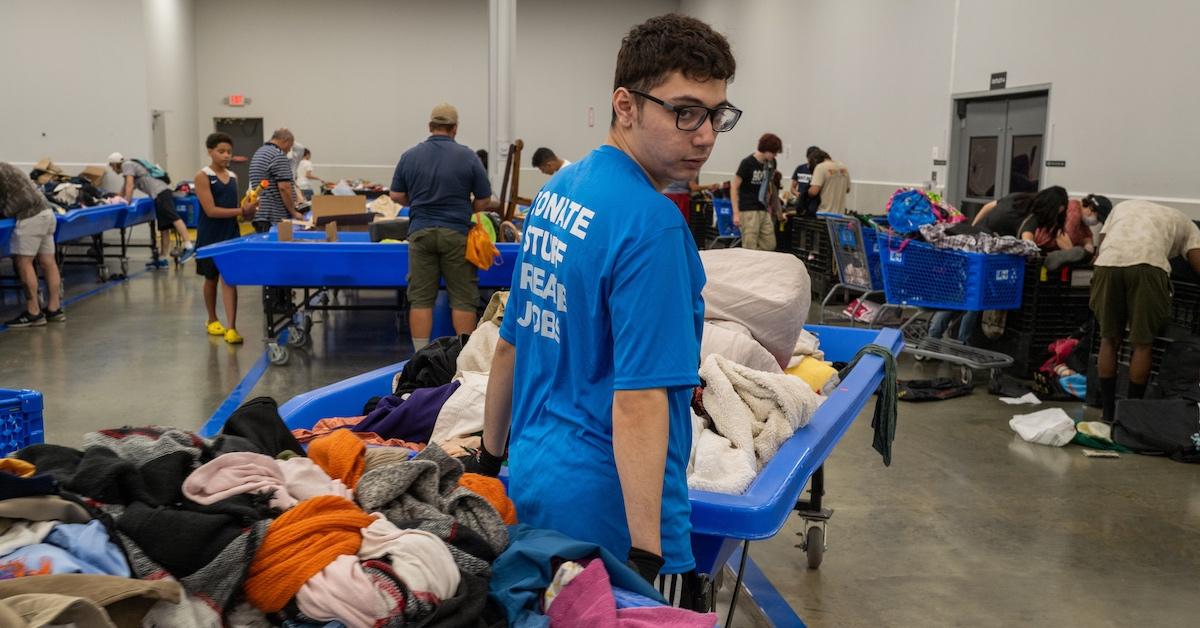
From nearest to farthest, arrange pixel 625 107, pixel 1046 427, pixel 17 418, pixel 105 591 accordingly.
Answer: pixel 105 591 < pixel 625 107 < pixel 17 418 < pixel 1046 427

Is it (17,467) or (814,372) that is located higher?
(17,467)

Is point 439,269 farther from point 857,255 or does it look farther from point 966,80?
point 966,80

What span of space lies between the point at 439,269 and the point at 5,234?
4.25 metres

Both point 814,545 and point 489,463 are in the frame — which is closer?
point 489,463

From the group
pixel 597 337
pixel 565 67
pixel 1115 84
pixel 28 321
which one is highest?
pixel 565 67

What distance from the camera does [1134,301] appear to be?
5738 millimetres

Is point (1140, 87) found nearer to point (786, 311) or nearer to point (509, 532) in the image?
point (786, 311)

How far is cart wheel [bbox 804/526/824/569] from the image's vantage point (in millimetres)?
3753

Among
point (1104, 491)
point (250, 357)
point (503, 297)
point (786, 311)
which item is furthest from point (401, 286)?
point (1104, 491)

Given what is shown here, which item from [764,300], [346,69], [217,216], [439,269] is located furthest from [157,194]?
[764,300]

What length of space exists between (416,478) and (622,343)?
450 millimetres

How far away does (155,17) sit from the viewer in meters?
17.2

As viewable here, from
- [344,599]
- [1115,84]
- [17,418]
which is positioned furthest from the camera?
[1115,84]

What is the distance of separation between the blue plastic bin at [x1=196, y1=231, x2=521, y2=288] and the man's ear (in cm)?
525
